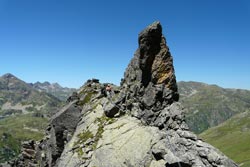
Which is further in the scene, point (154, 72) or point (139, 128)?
point (154, 72)

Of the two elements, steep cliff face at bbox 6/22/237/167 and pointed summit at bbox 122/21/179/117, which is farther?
pointed summit at bbox 122/21/179/117

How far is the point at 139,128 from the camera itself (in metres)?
41.2

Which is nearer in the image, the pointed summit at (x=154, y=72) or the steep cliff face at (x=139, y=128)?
the steep cliff face at (x=139, y=128)

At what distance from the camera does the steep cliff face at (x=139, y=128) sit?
112 ft

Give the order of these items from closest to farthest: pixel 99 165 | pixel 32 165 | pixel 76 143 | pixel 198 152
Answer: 1. pixel 198 152
2. pixel 99 165
3. pixel 76 143
4. pixel 32 165

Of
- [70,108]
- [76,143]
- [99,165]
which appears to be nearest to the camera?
[99,165]

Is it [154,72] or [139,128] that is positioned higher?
[154,72]

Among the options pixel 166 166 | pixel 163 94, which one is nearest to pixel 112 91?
pixel 163 94

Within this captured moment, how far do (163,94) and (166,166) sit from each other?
11.5 meters

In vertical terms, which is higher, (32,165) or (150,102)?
(150,102)

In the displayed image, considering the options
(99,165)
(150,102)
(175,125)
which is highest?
(150,102)

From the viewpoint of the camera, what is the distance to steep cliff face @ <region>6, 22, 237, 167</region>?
3428 centimetres

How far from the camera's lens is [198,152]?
3284cm

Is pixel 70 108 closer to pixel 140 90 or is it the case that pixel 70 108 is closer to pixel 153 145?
pixel 140 90
